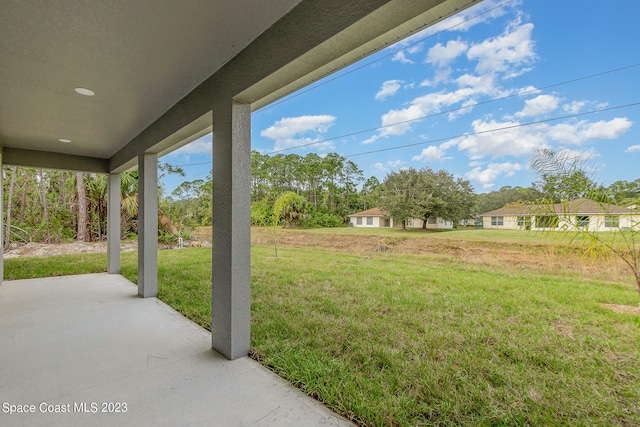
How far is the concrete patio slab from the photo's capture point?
63.6 inches

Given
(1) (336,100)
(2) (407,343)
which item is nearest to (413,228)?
(1) (336,100)

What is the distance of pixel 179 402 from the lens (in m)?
1.74

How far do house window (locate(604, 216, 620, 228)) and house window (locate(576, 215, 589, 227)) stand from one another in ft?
0.48

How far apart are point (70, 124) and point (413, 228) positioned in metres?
9.80

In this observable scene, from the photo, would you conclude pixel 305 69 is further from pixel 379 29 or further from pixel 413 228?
pixel 413 228

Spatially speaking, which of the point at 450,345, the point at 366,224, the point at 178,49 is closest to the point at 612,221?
the point at 450,345

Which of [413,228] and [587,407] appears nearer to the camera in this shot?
[587,407]

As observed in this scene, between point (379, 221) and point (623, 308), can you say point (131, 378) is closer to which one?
point (623, 308)

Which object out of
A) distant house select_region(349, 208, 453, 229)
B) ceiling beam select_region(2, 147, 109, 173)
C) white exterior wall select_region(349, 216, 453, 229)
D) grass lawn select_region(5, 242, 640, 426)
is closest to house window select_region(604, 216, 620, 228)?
grass lawn select_region(5, 242, 640, 426)

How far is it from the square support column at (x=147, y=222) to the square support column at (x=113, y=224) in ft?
7.92

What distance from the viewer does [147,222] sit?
13.1 ft

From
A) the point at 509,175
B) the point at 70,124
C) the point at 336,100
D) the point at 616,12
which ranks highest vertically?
the point at 336,100

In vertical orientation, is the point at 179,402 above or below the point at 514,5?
below

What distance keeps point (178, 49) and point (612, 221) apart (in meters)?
4.39
